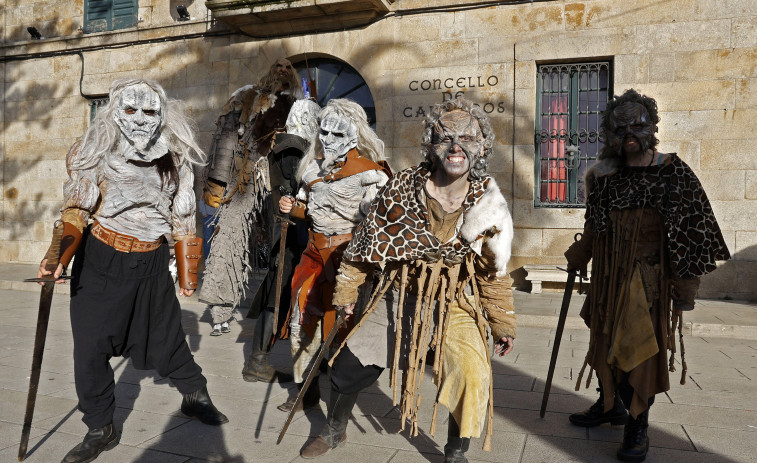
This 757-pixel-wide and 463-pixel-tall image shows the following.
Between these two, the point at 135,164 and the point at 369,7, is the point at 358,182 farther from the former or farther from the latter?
the point at 369,7

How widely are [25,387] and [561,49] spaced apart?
7971mm

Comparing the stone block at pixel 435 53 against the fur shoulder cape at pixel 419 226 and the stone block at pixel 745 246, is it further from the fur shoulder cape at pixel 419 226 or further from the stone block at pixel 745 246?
the fur shoulder cape at pixel 419 226

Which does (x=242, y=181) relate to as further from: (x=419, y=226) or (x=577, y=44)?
(x=577, y=44)

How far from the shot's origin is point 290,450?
11.1 ft

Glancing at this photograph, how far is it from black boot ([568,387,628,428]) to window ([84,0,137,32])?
11.1 metres

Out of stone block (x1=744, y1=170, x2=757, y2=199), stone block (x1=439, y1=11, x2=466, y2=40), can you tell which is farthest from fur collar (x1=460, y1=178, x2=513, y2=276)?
stone block (x1=439, y1=11, x2=466, y2=40)

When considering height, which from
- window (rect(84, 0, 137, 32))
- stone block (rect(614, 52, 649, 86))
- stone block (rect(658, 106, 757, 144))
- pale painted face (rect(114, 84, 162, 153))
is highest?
window (rect(84, 0, 137, 32))

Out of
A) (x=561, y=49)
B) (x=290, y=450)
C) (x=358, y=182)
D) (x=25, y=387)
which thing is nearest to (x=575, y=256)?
(x=358, y=182)

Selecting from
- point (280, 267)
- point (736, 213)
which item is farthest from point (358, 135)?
point (736, 213)

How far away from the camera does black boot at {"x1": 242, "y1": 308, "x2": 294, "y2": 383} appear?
4.77m

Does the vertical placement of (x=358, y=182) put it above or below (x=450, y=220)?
above

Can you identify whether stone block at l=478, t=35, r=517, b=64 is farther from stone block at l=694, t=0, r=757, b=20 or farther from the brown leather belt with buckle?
the brown leather belt with buckle

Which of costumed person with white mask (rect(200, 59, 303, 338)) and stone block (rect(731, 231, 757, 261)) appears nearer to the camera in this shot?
costumed person with white mask (rect(200, 59, 303, 338))

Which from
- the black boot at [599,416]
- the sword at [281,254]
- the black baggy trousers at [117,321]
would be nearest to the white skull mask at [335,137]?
the sword at [281,254]
